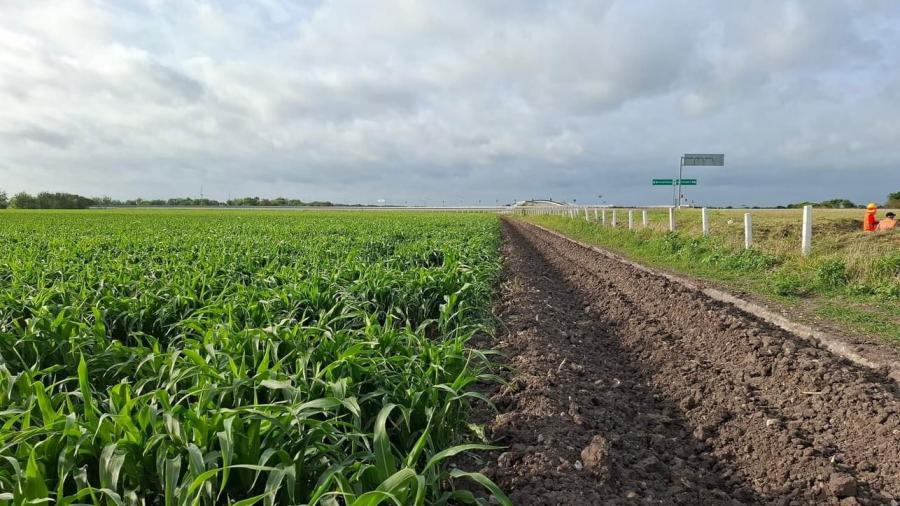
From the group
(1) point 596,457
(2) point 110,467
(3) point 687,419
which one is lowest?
(3) point 687,419

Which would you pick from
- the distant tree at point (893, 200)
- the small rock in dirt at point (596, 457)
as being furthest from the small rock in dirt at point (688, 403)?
the distant tree at point (893, 200)

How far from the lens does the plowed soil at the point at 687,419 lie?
8.91ft

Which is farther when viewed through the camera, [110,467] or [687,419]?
[687,419]

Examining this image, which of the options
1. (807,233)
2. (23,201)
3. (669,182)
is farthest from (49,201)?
(807,233)

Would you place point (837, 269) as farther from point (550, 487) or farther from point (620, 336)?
point (550, 487)

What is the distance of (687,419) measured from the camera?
382 centimetres

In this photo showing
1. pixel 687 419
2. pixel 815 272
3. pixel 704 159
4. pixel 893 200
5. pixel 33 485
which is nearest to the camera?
pixel 33 485

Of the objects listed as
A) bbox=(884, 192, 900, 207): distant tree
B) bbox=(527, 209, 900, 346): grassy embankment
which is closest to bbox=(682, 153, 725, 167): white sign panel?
bbox=(884, 192, 900, 207): distant tree

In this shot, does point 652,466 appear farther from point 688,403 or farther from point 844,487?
point 688,403

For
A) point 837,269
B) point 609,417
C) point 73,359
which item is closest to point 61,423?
point 73,359

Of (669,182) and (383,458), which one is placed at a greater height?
(669,182)

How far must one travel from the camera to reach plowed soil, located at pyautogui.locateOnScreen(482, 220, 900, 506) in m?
2.72

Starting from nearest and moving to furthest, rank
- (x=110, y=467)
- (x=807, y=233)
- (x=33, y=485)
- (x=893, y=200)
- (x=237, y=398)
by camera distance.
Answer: (x=33, y=485) < (x=110, y=467) < (x=237, y=398) < (x=807, y=233) < (x=893, y=200)

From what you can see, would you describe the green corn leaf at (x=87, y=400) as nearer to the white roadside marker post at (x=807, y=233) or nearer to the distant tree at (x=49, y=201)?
the white roadside marker post at (x=807, y=233)
